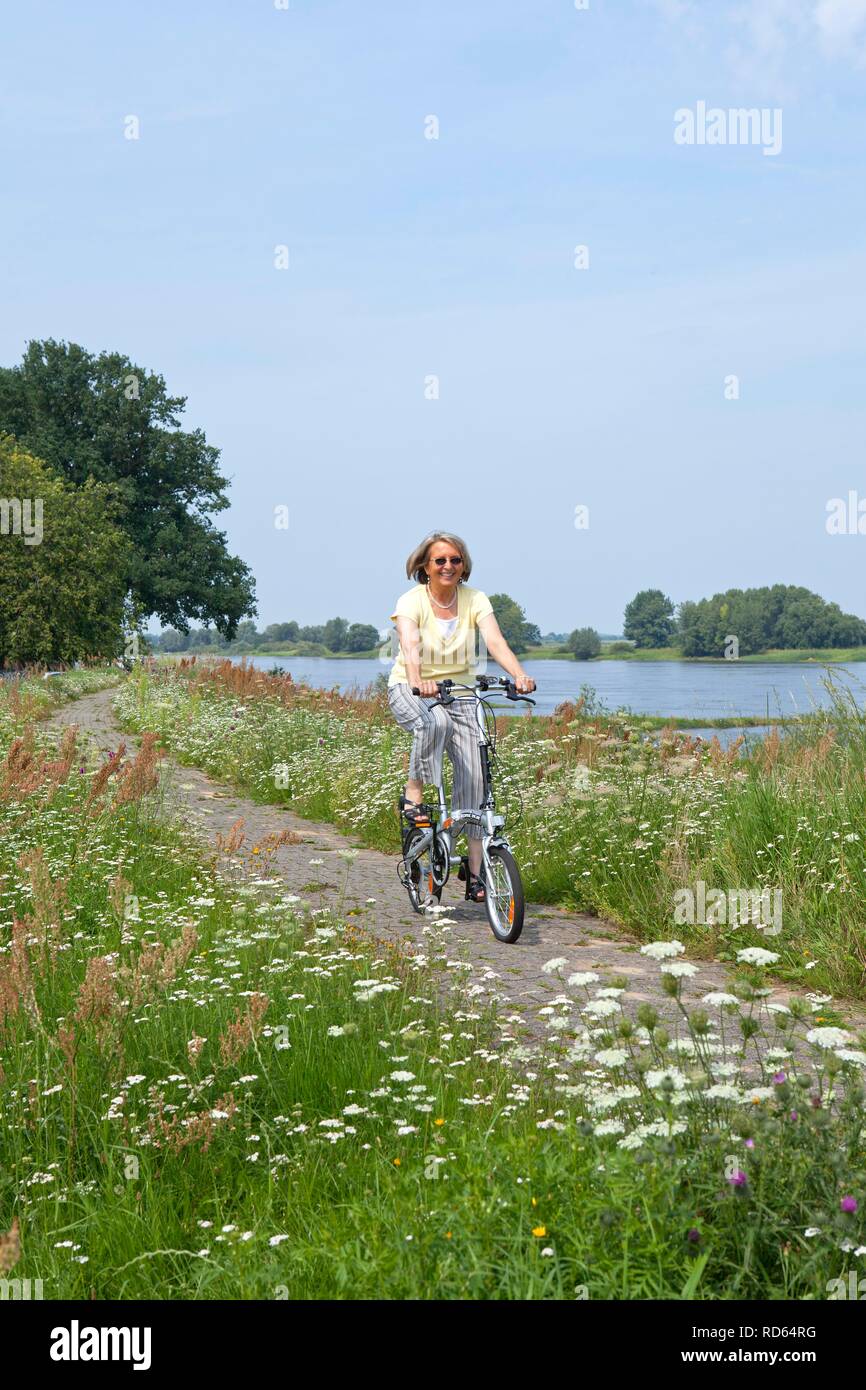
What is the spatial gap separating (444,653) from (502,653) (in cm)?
40

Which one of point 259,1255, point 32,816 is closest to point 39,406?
point 32,816

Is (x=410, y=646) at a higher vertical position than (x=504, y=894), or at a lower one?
higher

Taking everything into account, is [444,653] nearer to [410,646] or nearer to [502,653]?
[410,646]

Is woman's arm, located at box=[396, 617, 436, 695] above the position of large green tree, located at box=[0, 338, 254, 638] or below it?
below

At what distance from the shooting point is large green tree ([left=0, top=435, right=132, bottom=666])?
122 feet

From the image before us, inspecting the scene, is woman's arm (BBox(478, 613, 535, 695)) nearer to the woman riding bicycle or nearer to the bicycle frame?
the woman riding bicycle

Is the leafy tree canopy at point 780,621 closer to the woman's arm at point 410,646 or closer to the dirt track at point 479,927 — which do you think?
the dirt track at point 479,927

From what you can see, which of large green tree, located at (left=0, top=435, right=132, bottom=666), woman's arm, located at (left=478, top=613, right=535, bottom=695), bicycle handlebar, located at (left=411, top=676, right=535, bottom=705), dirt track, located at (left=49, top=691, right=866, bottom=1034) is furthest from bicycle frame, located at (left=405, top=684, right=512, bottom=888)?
large green tree, located at (left=0, top=435, right=132, bottom=666)

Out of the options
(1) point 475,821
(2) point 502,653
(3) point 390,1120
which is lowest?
(3) point 390,1120

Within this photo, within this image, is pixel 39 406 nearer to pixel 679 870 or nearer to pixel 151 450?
pixel 151 450

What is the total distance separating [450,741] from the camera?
24.0ft

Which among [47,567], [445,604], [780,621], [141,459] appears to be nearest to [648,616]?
[780,621]

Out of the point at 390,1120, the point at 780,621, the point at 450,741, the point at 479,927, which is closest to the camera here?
the point at 390,1120
